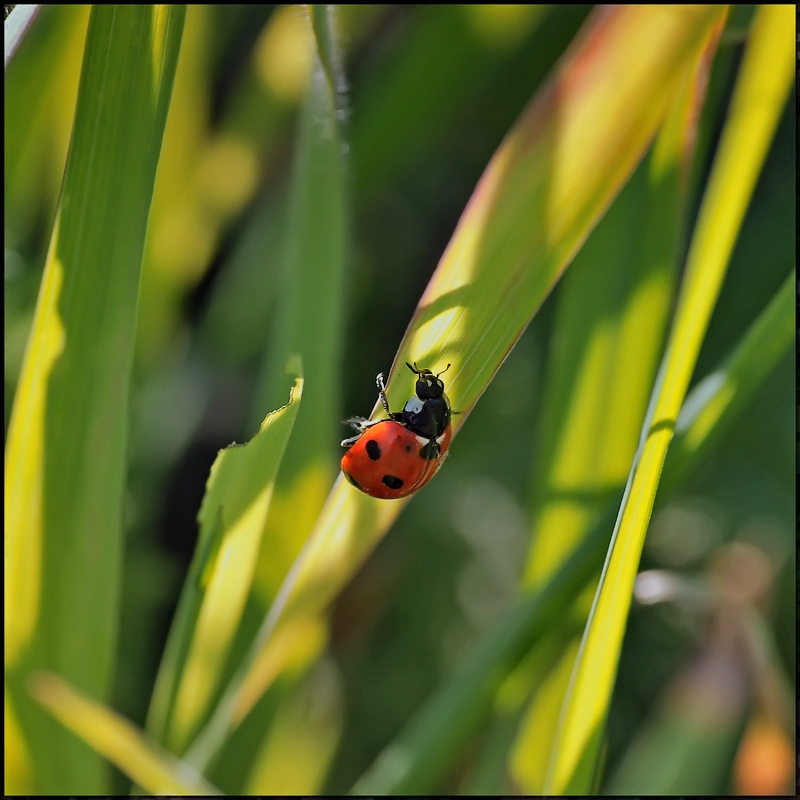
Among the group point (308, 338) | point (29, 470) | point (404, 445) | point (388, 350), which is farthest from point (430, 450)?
point (388, 350)

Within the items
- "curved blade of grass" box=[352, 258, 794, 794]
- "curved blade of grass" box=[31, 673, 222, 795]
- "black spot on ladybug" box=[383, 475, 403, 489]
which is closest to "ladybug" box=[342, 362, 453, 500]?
"black spot on ladybug" box=[383, 475, 403, 489]

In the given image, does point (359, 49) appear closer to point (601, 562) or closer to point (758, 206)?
point (758, 206)

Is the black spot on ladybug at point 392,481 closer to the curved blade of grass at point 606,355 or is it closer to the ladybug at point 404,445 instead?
the ladybug at point 404,445

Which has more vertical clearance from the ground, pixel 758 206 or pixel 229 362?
pixel 229 362

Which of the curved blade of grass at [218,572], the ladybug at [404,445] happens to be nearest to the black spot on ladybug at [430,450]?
the ladybug at [404,445]

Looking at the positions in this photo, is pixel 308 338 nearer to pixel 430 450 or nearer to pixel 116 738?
pixel 430 450

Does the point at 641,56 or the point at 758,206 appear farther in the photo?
the point at 758,206

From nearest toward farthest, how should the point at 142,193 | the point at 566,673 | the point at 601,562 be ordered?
the point at 142,193 → the point at 601,562 → the point at 566,673

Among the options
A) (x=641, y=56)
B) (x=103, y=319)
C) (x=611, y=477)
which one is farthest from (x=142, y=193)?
(x=611, y=477)
